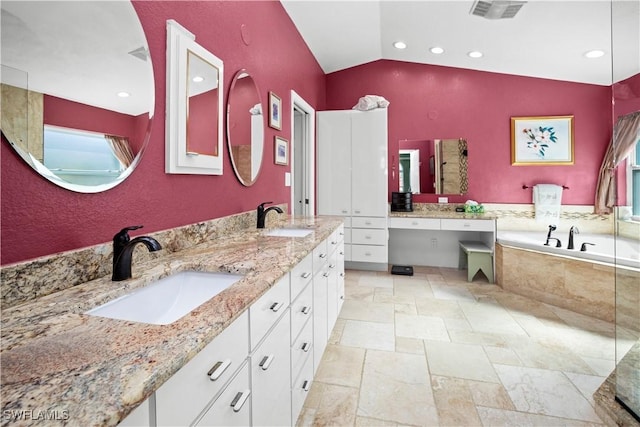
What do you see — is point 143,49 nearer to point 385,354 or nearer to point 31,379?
point 31,379

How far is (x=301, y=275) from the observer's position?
1.56 metres

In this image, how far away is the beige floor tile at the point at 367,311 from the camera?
2.93 meters

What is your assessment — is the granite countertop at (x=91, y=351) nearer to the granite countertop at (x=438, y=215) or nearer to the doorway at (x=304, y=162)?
the doorway at (x=304, y=162)

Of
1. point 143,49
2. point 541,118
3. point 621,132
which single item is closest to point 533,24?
point 541,118

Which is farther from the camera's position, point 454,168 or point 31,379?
point 454,168

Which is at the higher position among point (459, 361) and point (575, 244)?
point (575, 244)

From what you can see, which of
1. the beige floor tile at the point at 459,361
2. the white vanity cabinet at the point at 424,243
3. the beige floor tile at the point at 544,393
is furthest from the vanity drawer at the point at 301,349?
the white vanity cabinet at the point at 424,243

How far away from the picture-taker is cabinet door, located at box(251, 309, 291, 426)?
103 cm

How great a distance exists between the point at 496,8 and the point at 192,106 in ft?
9.39

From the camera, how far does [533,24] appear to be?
3.07 meters

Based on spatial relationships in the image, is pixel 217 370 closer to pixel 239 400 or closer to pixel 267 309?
pixel 239 400

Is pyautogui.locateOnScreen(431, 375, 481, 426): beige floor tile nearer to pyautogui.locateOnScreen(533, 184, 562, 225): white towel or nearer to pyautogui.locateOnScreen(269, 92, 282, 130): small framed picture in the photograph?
pyautogui.locateOnScreen(269, 92, 282, 130): small framed picture

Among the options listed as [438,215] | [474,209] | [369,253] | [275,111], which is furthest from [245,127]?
[474,209]

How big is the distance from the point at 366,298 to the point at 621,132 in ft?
8.07
